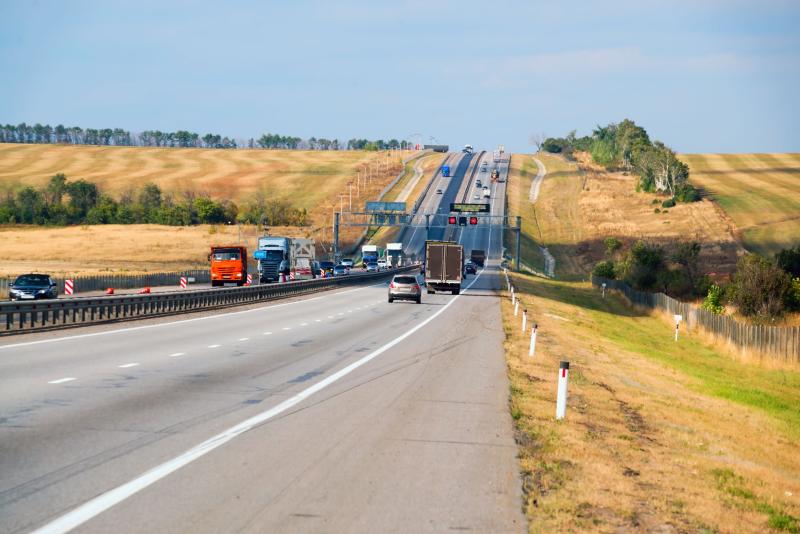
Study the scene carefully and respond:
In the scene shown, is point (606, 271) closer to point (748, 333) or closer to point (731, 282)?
point (731, 282)

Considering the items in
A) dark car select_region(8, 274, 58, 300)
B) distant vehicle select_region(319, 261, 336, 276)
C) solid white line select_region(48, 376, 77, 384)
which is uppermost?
solid white line select_region(48, 376, 77, 384)

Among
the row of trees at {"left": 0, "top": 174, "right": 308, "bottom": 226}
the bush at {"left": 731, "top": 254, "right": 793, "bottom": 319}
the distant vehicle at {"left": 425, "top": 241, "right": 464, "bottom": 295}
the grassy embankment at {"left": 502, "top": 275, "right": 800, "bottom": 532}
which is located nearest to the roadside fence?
the bush at {"left": 731, "top": 254, "right": 793, "bottom": 319}

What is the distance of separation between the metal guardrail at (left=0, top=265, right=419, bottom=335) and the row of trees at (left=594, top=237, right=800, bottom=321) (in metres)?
25.6

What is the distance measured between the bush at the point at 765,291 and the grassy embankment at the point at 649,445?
18.0 metres

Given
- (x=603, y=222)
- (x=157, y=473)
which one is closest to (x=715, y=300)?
(x=157, y=473)

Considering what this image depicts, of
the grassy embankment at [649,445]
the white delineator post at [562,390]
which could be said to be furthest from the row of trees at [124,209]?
the white delineator post at [562,390]

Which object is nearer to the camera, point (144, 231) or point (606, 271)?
point (606, 271)

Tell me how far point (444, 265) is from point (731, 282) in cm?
1748

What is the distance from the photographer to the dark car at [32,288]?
161ft

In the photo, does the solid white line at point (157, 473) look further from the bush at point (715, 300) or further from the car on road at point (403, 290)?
the bush at point (715, 300)

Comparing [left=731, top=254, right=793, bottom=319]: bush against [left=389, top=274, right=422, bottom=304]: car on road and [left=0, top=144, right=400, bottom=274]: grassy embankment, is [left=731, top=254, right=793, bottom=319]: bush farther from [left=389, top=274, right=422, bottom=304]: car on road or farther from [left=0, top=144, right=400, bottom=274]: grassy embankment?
[left=0, top=144, right=400, bottom=274]: grassy embankment

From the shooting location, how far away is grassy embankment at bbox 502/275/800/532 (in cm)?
951

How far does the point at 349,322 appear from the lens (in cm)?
3822

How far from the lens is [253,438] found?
1230 cm
